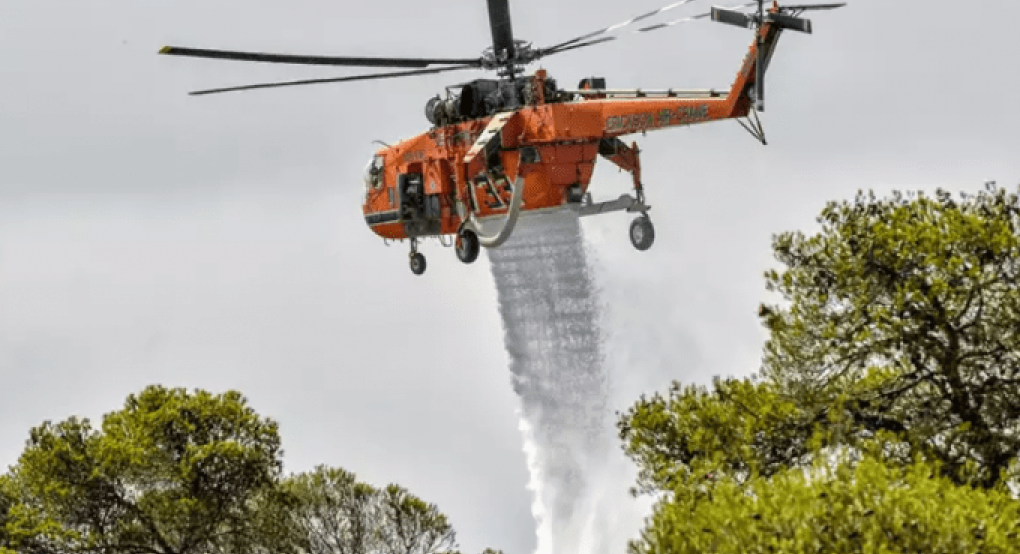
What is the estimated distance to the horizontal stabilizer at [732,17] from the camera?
45031 mm

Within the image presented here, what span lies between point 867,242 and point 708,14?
975cm

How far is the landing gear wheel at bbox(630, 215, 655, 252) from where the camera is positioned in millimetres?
52188

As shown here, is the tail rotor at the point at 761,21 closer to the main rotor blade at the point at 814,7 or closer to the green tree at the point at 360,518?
the main rotor blade at the point at 814,7

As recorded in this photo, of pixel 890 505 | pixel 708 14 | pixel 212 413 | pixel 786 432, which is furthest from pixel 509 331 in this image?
pixel 890 505

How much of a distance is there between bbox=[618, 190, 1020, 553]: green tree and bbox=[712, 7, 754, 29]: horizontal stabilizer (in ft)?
27.5

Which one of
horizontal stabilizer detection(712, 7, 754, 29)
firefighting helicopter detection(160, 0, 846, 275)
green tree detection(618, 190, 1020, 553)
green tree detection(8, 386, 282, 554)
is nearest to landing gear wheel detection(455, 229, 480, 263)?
firefighting helicopter detection(160, 0, 846, 275)

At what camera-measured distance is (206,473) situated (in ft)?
188

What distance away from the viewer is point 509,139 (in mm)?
52750

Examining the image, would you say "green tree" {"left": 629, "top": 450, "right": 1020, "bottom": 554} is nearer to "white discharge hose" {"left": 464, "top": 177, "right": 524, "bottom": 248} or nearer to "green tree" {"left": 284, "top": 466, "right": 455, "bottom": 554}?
"white discharge hose" {"left": 464, "top": 177, "right": 524, "bottom": 248}

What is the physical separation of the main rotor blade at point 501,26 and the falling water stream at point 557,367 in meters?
7.62

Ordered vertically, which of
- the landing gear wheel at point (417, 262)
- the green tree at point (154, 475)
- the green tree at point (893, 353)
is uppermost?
the landing gear wheel at point (417, 262)

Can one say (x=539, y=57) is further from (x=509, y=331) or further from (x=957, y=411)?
(x=957, y=411)

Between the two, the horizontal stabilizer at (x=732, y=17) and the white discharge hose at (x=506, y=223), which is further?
the white discharge hose at (x=506, y=223)

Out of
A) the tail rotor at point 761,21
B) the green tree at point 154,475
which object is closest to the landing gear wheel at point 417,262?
the green tree at point 154,475
